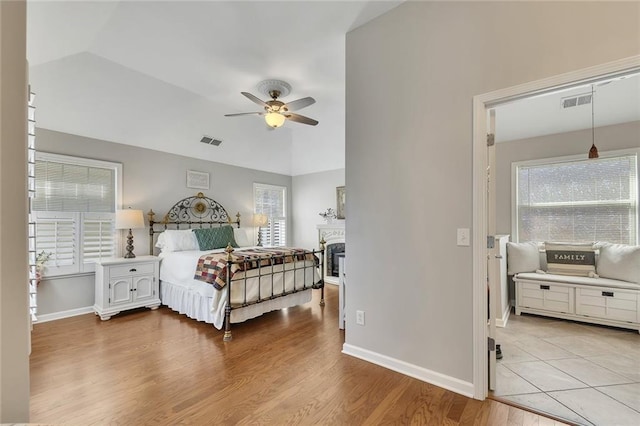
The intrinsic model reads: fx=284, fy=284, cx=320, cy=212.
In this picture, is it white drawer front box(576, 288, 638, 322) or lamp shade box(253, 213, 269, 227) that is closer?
white drawer front box(576, 288, 638, 322)

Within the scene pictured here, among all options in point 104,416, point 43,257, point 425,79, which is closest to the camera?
point 104,416

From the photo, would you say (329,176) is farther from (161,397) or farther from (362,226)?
(161,397)

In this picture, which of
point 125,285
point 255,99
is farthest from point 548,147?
point 125,285

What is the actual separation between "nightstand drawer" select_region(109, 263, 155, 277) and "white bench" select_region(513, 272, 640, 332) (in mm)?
5180

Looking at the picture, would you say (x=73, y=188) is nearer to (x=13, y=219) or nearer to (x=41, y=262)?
(x=41, y=262)

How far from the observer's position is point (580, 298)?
135 inches

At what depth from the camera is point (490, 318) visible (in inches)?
81.7

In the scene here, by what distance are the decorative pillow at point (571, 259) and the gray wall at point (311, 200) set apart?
12.5 feet

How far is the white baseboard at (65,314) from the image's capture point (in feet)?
11.7

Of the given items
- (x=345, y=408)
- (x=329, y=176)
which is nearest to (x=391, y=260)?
(x=345, y=408)

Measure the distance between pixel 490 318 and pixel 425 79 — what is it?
6.22ft

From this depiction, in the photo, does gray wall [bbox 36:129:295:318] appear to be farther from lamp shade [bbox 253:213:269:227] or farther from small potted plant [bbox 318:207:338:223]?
small potted plant [bbox 318:207:338:223]

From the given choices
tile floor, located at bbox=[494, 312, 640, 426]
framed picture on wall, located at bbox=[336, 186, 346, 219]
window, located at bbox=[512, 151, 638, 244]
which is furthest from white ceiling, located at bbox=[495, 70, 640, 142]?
framed picture on wall, located at bbox=[336, 186, 346, 219]

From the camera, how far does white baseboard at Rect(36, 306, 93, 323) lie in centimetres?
357
